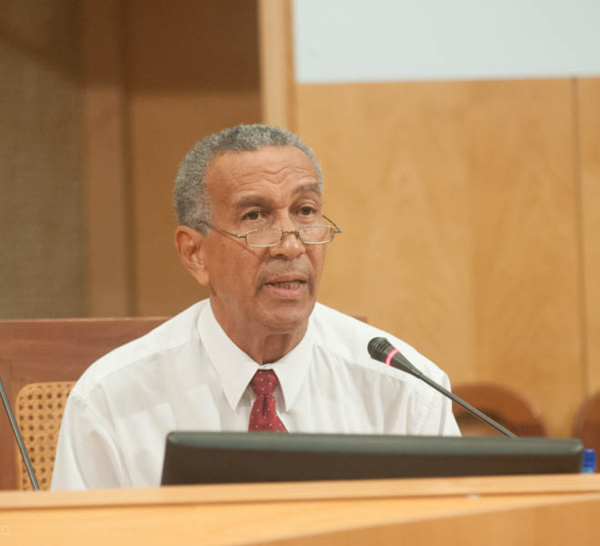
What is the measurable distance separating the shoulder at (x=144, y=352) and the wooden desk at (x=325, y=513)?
0.60m

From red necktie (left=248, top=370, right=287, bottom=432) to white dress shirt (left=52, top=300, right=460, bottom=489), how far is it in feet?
0.05

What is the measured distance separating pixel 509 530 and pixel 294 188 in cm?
87

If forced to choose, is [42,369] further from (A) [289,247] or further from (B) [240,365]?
(A) [289,247]

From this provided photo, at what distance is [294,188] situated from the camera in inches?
59.2

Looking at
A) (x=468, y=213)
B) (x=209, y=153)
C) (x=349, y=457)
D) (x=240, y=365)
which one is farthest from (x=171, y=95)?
(x=349, y=457)

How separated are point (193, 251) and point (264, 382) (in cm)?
31

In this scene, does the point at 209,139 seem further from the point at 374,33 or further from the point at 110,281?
the point at 110,281

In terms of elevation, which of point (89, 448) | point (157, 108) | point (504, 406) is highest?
point (157, 108)

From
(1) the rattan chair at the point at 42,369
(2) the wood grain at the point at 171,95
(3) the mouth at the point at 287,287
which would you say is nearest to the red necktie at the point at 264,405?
(3) the mouth at the point at 287,287

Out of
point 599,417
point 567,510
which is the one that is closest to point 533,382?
point 599,417

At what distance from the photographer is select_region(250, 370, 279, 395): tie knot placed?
1472 mm

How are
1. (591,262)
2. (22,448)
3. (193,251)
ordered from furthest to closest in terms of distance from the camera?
(591,262) → (193,251) → (22,448)

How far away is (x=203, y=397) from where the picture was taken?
1.49 meters

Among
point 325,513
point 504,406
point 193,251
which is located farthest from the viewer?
point 504,406
